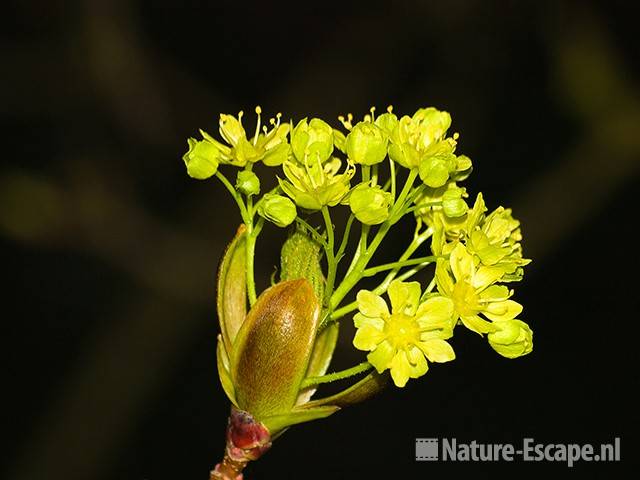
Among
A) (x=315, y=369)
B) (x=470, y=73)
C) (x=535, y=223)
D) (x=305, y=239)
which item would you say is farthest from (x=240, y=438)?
(x=470, y=73)

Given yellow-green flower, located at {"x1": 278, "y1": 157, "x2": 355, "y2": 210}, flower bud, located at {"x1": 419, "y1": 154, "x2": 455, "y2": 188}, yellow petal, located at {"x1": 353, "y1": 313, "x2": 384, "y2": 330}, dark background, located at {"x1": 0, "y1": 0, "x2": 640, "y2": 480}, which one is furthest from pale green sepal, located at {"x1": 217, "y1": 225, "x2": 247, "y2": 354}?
dark background, located at {"x1": 0, "y1": 0, "x2": 640, "y2": 480}

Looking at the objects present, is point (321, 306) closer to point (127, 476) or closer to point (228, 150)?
point (228, 150)

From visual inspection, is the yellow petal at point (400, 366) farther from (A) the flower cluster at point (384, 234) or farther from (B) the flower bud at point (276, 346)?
(B) the flower bud at point (276, 346)

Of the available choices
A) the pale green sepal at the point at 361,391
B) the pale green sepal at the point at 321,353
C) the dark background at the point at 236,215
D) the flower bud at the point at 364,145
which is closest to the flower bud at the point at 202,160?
the flower bud at the point at 364,145

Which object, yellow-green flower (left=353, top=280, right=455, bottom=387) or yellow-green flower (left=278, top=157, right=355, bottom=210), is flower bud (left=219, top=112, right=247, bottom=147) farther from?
yellow-green flower (left=353, top=280, right=455, bottom=387)

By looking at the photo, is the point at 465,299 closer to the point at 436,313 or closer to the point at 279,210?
the point at 436,313

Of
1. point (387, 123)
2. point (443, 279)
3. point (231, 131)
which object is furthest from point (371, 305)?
point (231, 131)
